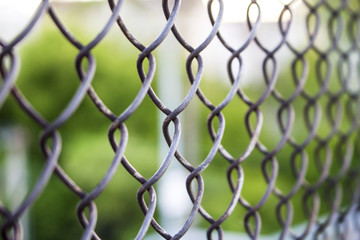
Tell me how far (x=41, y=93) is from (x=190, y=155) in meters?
1.79

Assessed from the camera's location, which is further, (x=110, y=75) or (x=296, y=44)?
(x=110, y=75)

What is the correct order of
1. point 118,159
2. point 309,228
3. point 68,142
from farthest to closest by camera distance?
point 68,142 < point 309,228 < point 118,159

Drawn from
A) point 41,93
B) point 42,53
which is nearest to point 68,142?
point 41,93

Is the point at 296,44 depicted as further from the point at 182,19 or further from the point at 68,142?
the point at 68,142

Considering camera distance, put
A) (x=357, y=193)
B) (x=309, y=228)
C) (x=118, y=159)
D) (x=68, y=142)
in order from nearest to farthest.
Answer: (x=118, y=159) → (x=309, y=228) → (x=357, y=193) → (x=68, y=142)

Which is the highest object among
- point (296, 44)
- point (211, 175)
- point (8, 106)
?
point (296, 44)

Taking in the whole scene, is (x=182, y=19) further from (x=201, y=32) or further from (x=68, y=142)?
(x=68, y=142)

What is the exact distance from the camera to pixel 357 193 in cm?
112

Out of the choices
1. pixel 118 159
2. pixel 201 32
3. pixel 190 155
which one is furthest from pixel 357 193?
pixel 201 32

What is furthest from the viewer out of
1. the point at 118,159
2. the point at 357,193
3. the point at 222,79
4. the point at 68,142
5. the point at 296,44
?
the point at 222,79

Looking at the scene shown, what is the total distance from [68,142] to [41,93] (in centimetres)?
64

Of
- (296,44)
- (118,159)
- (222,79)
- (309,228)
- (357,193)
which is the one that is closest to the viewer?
(118,159)

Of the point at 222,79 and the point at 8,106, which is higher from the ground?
the point at 222,79

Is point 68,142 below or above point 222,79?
below
